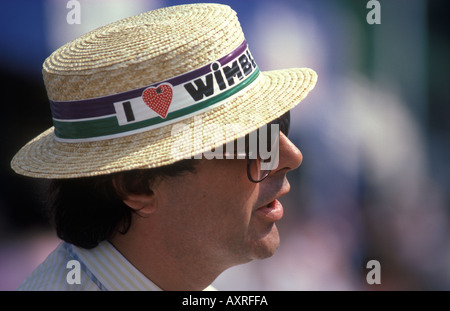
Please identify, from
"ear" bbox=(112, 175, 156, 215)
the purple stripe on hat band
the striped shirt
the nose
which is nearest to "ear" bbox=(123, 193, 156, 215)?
"ear" bbox=(112, 175, 156, 215)

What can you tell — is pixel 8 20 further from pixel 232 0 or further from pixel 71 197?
pixel 71 197

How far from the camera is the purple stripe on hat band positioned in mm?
2018

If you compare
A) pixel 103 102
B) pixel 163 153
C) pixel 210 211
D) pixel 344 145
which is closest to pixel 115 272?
pixel 210 211

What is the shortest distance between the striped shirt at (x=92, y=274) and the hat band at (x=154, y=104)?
1.53 ft

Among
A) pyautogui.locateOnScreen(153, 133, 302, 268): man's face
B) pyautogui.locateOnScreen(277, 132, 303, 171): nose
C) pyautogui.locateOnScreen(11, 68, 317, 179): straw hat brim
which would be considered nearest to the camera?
pyautogui.locateOnScreen(11, 68, 317, 179): straw hat brim

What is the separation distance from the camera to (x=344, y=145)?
5.36 m

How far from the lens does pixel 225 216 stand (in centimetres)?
218

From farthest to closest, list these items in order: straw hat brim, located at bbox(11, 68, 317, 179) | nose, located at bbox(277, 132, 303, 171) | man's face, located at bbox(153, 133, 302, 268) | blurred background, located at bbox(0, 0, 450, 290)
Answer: blurred background, located at bbox(0, 0, 450, 290) → nose, located at bbox(277, 132, 303, 171) → man's face, located at bbox(153, 133, 302, 268) → straw hat brim, located at bbox(11, 68, 317, 179)

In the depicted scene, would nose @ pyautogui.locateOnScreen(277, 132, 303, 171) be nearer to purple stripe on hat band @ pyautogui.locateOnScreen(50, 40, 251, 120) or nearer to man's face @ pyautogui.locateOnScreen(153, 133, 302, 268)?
man's face @ pyautogui.locateOnScreen(153, 133, 302, 268)

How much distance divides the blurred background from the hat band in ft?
8.90

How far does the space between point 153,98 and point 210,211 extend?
0.48m
